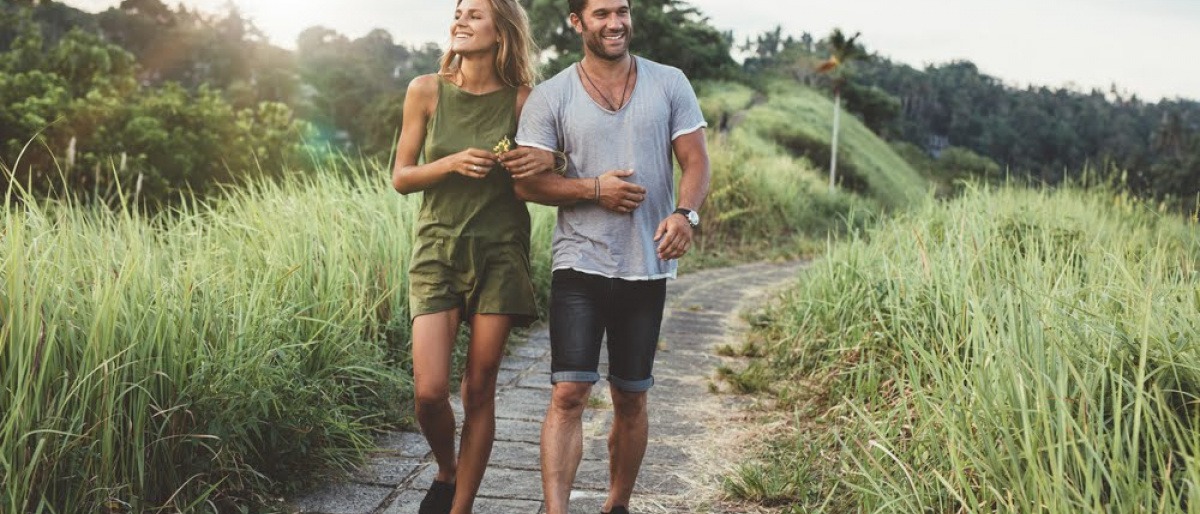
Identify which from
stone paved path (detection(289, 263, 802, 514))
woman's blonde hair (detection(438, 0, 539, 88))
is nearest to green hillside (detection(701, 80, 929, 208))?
stone paved path (detection(289, 263, 802, 514))

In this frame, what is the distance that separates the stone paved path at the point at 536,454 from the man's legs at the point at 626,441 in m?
0.38

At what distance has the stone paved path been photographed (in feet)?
12.1

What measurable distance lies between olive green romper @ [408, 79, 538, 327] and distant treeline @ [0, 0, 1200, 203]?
1.16m

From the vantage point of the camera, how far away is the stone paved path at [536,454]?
3.69 meters

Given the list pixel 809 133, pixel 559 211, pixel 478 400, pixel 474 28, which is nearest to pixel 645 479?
pixel 478 400

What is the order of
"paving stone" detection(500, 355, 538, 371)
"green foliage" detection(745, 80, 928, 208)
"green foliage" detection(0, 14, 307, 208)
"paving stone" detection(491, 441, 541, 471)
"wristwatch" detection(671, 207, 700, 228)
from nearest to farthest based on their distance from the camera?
"wristwatch" detection(671, 207, 700, 228) < "paving stone" detection(491, 441, 541, 471) < "paving stone" detection(500, 355, 538, 371) < "green foliage" detection(0, 14, 307, 208) < "green foliage" detection(745, 80, 928, 208)

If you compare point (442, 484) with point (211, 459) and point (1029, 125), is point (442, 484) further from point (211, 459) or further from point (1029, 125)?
point (1029, 125)

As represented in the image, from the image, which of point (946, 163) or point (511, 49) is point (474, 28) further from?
point (946, 163)

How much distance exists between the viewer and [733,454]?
442cm

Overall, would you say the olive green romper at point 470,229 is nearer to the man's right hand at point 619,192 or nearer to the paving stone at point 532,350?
the man's right hand at point 619,192

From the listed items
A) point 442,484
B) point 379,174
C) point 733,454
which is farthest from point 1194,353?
point 379,174

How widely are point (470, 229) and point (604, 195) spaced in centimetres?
45

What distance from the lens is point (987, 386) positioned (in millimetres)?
2924

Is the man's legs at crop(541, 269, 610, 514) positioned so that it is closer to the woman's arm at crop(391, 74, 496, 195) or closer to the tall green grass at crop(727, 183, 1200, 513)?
the woman's arm at crop(391, 74, 496, 195)
